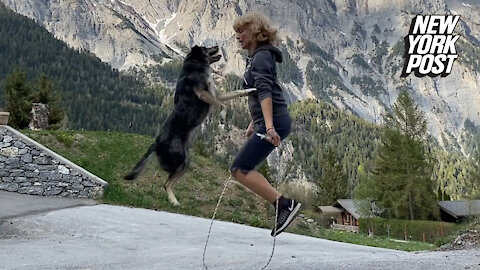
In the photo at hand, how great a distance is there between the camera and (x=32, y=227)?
12.6 metres

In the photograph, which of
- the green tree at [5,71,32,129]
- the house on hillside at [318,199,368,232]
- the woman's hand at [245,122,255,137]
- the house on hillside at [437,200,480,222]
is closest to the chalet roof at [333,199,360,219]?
the house on hillside at [318,199,368,232]

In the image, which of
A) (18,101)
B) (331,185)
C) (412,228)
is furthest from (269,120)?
(331,185)

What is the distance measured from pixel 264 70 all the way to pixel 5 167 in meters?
16.8

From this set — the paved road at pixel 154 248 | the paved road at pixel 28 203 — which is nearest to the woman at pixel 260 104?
the paved road at pixel 154 248

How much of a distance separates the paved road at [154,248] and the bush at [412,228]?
30.3 metres

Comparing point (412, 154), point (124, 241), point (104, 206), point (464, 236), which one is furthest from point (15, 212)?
point (412, 154)

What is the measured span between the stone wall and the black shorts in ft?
46.3

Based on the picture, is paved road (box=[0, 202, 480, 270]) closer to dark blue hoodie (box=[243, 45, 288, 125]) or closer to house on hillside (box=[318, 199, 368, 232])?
dark blue hoodie (box=[243, 45, 288, 125])

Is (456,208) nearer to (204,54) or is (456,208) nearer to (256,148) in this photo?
(256,148)

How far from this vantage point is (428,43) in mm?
71250

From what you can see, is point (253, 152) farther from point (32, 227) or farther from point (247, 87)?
point (32, 227)

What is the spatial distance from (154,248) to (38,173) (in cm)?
971

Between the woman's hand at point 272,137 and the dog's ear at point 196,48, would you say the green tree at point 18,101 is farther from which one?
the dog's ear at point 196,48

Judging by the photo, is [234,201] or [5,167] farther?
[234,201]
